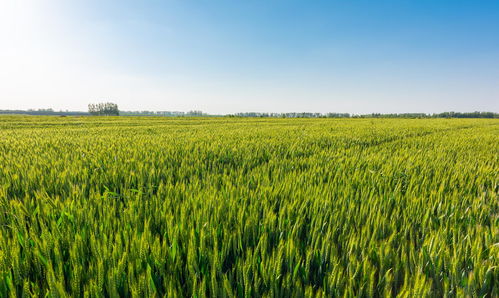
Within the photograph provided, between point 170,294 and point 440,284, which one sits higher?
point 170,294

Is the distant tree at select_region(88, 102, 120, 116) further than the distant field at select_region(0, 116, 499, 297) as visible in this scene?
Yes

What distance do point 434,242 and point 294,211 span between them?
2.66ft

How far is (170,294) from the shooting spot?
0.81m

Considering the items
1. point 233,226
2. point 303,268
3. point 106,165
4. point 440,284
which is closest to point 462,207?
point 440,284

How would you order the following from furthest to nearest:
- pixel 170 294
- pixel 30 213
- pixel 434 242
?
pixel 30 213
pixel 434 242
pixel 170 294

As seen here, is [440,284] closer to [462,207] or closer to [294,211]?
[294,211]

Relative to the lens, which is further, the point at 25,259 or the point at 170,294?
the point at 25,259

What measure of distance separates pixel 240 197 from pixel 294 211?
458 mm

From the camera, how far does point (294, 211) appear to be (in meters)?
1.78

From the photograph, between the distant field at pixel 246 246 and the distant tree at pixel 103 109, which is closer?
the distant field at pixel 246 246

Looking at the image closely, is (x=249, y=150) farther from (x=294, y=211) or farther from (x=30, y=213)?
(x=30, y=213)

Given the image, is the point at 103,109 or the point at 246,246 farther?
the point at 103,109

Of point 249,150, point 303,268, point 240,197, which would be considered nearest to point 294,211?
point 240,197

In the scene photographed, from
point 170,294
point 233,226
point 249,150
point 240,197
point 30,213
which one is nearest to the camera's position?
point 170,294
